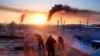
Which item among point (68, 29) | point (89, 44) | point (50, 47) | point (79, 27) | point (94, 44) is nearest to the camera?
point (50, 47)

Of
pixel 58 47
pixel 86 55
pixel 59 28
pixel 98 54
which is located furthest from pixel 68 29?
pixel 98 54

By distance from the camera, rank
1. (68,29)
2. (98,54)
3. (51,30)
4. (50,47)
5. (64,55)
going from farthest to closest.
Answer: (51,30)
(68,29)
(64,55)
(50,47)
(98,54)

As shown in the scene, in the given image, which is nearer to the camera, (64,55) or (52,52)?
(52,52)

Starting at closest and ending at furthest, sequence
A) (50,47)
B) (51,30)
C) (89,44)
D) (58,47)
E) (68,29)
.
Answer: (50,47) < (58,47) < (89,44) < (68,29) < (51,30)

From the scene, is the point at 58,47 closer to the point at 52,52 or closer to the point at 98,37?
the point at 52,52

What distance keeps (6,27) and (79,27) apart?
602 inches

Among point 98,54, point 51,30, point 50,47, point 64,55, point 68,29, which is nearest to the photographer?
point 98,54

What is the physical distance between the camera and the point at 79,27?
1540 inches

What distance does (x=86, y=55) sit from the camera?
16.7 metres

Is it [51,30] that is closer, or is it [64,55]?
[64,55]

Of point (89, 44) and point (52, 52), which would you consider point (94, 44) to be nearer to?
point (89, 44)

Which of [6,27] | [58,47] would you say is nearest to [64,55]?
[58,47]

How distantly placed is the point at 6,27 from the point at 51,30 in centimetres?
782

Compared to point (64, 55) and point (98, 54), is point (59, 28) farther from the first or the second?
point (98, 54)
